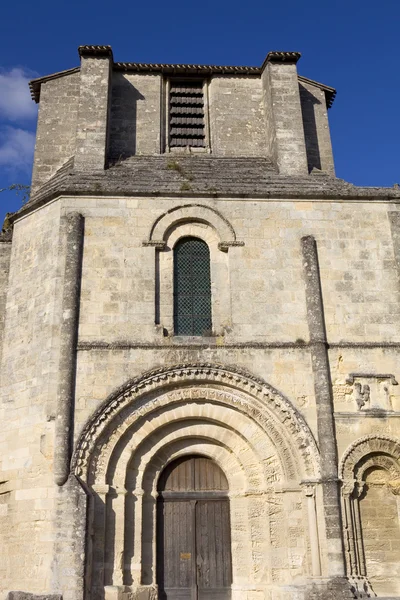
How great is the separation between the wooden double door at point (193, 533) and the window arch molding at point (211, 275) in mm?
2452

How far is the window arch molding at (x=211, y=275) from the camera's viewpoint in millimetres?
11805

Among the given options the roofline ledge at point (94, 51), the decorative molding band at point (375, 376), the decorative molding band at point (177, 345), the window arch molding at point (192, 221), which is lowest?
the decorative molding band at point (375, 376)

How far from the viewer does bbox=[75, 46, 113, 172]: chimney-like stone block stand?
1348 cm

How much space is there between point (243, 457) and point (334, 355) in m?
2.38

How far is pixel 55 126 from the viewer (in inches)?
594

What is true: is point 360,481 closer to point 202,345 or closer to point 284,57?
point 202,345

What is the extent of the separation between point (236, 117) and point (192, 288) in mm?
5100

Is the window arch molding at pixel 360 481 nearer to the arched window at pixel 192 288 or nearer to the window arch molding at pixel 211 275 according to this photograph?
the window arch molding at pixel 211 275

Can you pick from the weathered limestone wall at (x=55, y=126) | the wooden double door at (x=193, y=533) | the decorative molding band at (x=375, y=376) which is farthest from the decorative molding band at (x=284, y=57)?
the wooden double door at (x=193, y=533)

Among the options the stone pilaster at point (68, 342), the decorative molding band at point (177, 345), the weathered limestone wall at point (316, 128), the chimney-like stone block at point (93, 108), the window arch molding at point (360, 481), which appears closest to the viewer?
the window arch molding at point (360, 481)

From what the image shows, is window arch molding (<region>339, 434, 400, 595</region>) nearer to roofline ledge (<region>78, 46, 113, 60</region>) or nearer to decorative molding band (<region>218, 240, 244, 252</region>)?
decorative molding band (<region>218, 240, 244, 252</region>)

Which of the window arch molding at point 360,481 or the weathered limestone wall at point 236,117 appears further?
the weathered limestone wall at point 236,117

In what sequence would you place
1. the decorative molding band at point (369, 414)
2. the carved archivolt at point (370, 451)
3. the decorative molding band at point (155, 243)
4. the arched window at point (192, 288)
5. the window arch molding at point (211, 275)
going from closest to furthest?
the carved archivolt at point (370, 451) < the decorative molding band at point (369, 414) < the window arch molding at point (211, 275) < the arched window at point (192, 288) < the decorative molding band at point (155, 243)

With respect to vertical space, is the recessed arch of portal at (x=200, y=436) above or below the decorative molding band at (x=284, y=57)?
below
